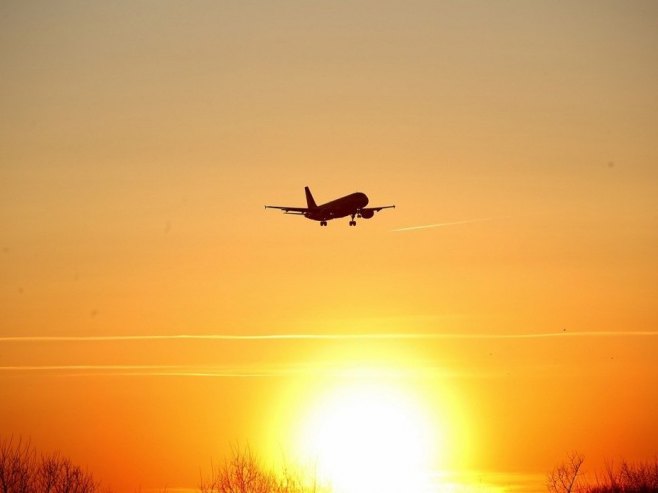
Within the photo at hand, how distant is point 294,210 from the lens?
15888 centimetres

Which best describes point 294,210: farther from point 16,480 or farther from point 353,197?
point 16,480

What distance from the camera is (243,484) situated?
89312 mm

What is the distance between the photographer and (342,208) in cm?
15800

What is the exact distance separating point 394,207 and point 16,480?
73.5 metres

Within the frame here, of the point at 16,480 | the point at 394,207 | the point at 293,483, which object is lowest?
the point at 293,483

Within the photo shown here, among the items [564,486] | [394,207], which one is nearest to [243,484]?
[564,486]

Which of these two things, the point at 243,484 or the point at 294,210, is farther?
the point at 294,210

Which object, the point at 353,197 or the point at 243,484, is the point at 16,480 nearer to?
the point at 243,484

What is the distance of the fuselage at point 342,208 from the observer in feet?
516

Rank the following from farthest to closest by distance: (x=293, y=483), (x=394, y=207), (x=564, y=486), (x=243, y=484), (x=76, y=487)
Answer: (x=394, y=207), (x=564, y=486), (x=76, y=487), (x=243, y=484), (x=293, y=483)

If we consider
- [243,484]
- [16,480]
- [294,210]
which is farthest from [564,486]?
[294,210]

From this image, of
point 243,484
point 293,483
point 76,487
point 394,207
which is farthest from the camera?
point 394,207

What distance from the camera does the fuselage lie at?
157375 millimetres

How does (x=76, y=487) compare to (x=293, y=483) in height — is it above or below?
above
